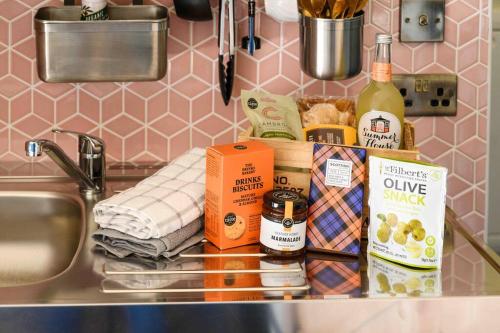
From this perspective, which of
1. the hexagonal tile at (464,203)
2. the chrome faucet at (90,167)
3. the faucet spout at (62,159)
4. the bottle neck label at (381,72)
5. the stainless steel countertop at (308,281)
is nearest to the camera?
the stainless steel countertop at (308,281)

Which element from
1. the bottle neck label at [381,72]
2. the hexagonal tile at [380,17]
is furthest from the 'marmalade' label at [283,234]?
the hexagonal tile at [380,17]

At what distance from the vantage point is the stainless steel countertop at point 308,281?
130 centimetres

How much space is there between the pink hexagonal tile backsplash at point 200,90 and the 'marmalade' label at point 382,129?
38cm

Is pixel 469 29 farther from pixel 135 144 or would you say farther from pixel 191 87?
pixel 135 144

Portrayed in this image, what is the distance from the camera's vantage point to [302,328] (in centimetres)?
131

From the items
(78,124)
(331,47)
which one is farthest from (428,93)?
(78,124)

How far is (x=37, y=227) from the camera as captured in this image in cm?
180

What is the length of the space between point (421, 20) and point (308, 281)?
749mm

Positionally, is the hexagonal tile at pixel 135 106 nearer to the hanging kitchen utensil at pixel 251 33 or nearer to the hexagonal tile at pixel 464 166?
the hanging kitchen utensil at pixel 251 33

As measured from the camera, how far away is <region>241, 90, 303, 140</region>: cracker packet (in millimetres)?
1604

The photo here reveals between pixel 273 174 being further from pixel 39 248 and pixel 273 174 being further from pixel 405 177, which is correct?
pixel 39 248

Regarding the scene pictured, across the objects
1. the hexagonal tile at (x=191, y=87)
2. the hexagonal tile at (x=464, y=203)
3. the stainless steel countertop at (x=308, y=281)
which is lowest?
the hexagonal tile at (x=464, y=203)

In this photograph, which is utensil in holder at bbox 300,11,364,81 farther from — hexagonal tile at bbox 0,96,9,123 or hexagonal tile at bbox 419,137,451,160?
hexagonal tile at bbox 0,96,9,123

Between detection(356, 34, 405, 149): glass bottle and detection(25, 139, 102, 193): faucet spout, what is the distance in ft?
1.83
